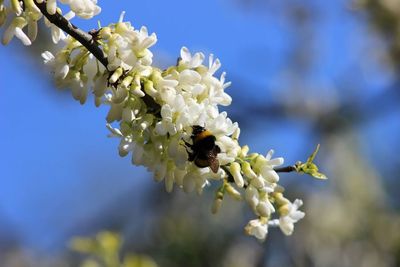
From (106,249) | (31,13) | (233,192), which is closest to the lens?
(31,13)

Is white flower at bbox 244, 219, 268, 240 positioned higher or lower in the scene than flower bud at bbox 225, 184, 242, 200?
lower

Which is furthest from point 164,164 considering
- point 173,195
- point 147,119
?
point 173,195

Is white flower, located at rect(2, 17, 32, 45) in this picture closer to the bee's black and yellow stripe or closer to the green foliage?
the bee's black and yellow stripe

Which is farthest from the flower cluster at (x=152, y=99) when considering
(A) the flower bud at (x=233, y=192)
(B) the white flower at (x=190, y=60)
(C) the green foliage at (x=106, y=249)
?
(C) the green foliage at (x=106, y=249)

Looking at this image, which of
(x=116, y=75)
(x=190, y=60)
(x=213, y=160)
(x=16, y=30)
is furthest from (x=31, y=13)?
(x=213, y=160)

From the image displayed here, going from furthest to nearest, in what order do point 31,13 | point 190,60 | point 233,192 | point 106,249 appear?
point 106,249, point 233,192, point 190,60, point 31,13

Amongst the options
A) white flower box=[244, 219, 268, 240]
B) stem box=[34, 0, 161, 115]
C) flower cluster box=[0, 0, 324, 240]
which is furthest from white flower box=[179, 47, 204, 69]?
white flower box=[244, 219, 268, 240]

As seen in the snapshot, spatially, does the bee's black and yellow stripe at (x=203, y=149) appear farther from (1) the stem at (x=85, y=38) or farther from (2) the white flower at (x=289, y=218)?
(2) the white flower at (x=289, y=218)

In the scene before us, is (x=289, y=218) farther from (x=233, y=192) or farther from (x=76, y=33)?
(x=76, y=33)
